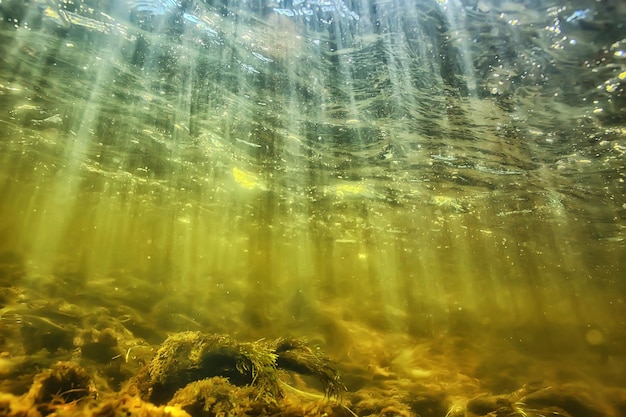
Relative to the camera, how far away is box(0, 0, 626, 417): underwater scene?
7020 mm

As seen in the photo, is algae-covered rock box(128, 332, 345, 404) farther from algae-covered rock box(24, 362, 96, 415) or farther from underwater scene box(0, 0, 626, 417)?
algae-covered rock box(24, 362, 96, 415)

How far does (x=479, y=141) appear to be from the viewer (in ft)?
37.5

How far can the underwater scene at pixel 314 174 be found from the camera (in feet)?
23.0

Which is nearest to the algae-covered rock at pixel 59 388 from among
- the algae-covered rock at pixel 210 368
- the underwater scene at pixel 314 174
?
the underwater scene at pixel 314 174

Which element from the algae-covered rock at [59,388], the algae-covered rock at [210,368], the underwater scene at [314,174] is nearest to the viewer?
the algae-covered rock at [59,388]

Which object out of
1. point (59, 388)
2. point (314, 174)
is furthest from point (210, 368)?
point (314, 174)

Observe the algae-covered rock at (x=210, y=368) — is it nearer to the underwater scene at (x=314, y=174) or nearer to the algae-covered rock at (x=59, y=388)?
the underwater scene at (x=314, y=174)

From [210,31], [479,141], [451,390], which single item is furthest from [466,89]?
[451,390]

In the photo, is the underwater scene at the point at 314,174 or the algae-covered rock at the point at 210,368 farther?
the underwater scene at the point at 314,174

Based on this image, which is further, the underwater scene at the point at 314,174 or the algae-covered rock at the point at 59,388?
the underwater scene at the point at 314,174

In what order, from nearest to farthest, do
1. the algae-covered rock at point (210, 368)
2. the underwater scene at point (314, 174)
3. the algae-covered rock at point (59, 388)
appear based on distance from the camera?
the algae-covered rock at point (59, 388) < the algae-covered rock at point (210, 368) < the underwater scene at point (314, 174)

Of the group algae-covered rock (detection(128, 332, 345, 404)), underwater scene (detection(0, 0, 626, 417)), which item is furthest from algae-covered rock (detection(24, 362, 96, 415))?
algae-covered rock (detection(128, 332, 345, 404))

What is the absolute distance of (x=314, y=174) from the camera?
16000 mm

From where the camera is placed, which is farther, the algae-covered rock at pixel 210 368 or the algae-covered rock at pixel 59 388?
the algae-covered rock at pixel 210 368
